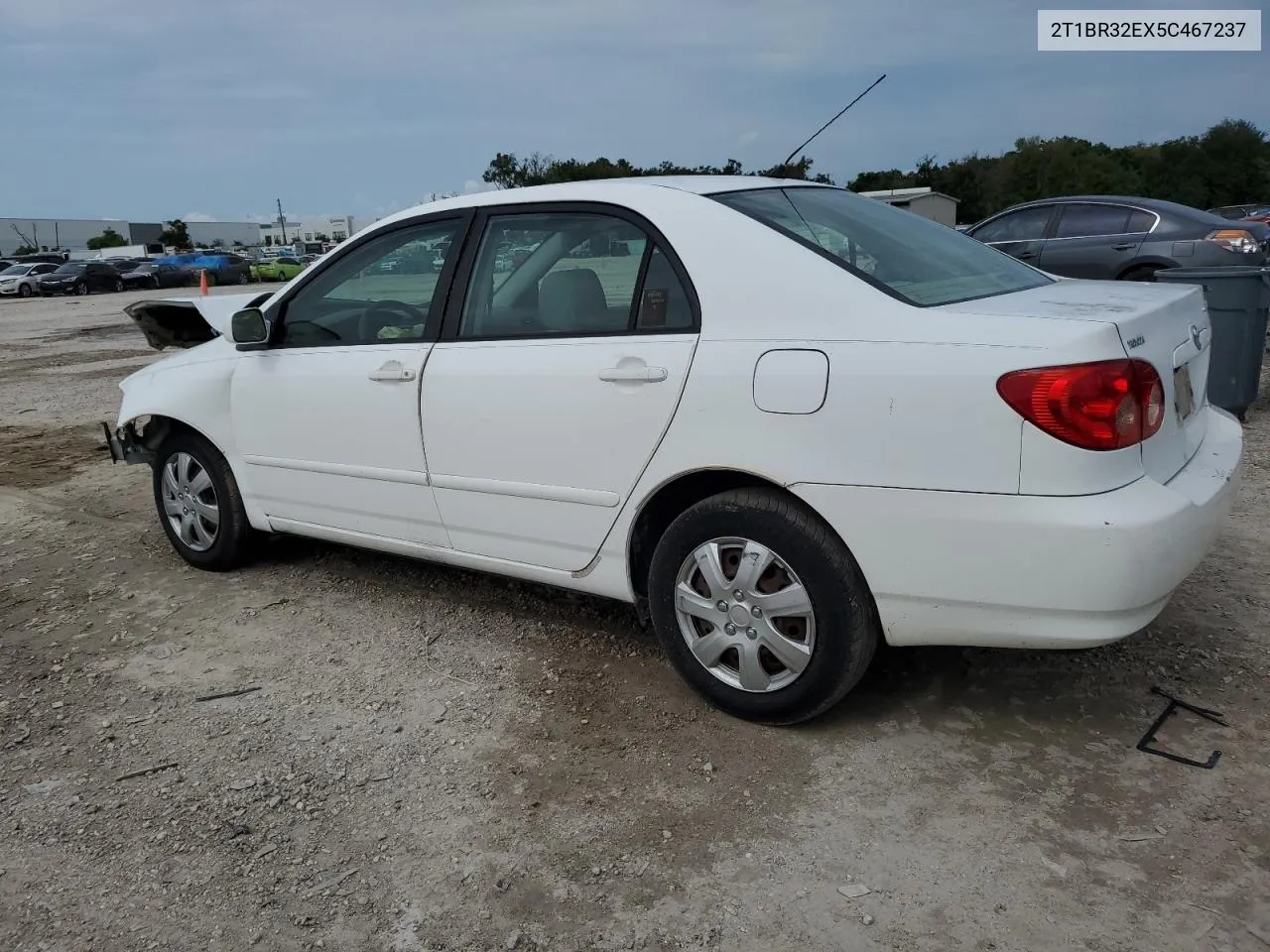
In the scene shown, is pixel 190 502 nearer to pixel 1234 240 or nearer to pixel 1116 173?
pixel 1234 240

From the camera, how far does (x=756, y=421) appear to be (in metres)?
2.97

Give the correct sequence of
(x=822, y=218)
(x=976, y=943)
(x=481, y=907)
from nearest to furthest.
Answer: (x=976, y=943), (x=481, y=907), (x=822, y=218)

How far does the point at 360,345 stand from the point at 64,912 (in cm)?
220

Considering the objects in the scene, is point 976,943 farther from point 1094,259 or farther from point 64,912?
point 1094,259

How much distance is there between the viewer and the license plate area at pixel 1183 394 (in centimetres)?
293

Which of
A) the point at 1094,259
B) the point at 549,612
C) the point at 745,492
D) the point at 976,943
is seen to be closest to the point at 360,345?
the point at 549,612

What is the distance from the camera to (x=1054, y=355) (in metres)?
2.58

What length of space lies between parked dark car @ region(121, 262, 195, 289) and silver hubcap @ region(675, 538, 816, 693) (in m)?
43.2

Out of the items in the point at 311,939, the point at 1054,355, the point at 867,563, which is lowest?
the point at 311,939

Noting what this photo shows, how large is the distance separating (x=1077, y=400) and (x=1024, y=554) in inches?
15.9

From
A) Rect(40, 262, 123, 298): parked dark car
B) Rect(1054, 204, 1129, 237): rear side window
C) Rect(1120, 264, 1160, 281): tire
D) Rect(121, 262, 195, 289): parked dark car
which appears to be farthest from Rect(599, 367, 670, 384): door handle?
Rect(121, 262, 195, 289): parked dark car

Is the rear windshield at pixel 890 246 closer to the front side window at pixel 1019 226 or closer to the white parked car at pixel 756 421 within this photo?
the white parked car at pixel 756 421

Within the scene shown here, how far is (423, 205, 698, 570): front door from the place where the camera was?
3.24m

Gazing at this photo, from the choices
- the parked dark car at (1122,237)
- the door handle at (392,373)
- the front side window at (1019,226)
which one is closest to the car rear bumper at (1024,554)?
the door handle at (392,373)
